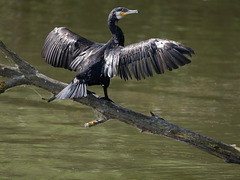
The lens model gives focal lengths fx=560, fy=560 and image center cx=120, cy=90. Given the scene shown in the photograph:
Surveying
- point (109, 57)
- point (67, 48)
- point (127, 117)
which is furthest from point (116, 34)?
point (127, 117)

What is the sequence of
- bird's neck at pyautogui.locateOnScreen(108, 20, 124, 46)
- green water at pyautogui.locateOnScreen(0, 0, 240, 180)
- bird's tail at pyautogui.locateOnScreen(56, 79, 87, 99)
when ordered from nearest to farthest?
1. bird's tail at pyautogui.locateOnScreen(56, 79, 87, 99)
2. bird's neck at pyautogui.locateOnScreen(108, 20, 124, 46)
3. green water at pyautogui.locateOnScreen(0, 0, 240, 180)

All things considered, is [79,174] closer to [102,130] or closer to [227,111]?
[102,130]

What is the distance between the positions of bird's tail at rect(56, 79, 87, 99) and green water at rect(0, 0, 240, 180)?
128 cm

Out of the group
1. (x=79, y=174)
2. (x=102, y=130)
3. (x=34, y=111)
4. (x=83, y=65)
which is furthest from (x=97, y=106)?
(x=34, y=111)

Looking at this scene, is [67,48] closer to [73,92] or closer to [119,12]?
[119,12]

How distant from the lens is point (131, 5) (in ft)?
51.4

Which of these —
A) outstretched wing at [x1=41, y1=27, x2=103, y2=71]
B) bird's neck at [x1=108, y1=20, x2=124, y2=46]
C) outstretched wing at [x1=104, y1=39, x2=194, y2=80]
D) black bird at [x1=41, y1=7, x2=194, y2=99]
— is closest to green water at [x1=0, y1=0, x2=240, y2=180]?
outstretched wing at [x1=41, y1=27, x2=103, y2=71]

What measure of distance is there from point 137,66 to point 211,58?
665 centimetres

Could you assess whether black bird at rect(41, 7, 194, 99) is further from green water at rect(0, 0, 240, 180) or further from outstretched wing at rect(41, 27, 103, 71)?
green water at rect(0, 0, 240, 180)

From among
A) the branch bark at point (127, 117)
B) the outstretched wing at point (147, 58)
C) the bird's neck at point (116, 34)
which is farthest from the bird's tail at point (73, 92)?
the bird's neck at point (116, 34)

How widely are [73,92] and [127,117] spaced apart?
21.8 inches

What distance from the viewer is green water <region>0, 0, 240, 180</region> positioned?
6.08 meters

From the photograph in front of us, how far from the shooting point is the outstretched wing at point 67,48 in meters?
5.48

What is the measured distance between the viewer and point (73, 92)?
15.9 feet
